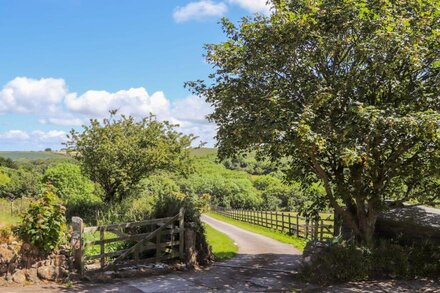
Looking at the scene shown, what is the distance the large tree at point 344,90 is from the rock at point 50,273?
5.79 meters

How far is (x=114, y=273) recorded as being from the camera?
474 inches

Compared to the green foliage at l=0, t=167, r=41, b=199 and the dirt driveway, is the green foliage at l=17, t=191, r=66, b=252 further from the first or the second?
the green foliage at l=0, t=167, r=41, b=199

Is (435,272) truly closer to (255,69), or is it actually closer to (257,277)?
(257,277)

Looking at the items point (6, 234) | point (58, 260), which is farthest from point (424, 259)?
point (6, 234)

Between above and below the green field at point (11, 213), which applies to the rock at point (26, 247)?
below

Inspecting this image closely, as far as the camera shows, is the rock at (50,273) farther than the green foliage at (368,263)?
No

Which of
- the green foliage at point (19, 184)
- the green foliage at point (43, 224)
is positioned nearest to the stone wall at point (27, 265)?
the green foliage at point (43, 224)

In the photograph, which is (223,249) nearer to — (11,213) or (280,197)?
(11,213)

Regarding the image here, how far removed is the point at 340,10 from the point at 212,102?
491cm

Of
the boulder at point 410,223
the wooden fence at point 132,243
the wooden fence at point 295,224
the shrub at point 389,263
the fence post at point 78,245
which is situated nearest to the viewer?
the fence post at point 78,245

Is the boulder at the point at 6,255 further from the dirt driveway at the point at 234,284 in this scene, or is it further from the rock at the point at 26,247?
the dirt driveway at the point at 234,284

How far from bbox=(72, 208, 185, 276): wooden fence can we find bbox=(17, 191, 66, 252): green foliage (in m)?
0.58

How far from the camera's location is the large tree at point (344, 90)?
1072 centimetres

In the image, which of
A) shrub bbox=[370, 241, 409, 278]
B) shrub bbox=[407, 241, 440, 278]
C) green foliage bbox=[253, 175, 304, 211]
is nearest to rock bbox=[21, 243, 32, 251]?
shrub bbox=[370, 241, 409, 278]
